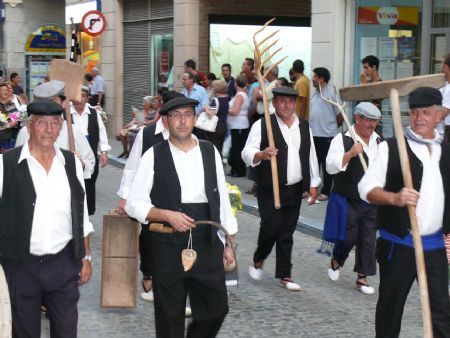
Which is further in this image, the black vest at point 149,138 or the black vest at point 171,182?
the black vest at point 149,138

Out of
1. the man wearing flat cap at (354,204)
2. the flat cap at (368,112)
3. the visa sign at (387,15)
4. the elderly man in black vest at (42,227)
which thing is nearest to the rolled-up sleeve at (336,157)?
the man wearing flat cap at (354,204)

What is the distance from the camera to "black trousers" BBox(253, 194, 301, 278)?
790cm

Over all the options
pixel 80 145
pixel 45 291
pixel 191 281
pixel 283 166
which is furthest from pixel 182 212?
pixel 80 145

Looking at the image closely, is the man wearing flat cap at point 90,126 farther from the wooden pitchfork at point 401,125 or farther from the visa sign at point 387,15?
the visa sign at point 387,15

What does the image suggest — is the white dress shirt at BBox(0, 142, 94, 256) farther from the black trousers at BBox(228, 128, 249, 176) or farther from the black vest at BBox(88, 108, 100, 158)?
the black trousers at BBox(228, 128, 249, 176)

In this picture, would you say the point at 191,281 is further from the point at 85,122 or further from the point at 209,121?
the point at 209,121

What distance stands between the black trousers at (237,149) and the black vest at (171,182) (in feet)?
32.0

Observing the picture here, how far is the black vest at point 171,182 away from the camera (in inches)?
204

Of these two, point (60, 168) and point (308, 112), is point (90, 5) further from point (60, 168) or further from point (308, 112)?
point (60, 168)

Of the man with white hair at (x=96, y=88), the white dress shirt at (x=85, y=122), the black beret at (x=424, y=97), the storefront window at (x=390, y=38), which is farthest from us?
the man with white hair at (x=96, y=88)

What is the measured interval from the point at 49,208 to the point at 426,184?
7.18 feet

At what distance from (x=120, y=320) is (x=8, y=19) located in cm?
2641

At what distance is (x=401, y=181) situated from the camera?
510cm

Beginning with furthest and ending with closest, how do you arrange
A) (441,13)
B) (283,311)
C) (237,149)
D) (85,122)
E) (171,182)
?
(237,149) → (441,13) → (85,122) → (283,311) → (171,182)
